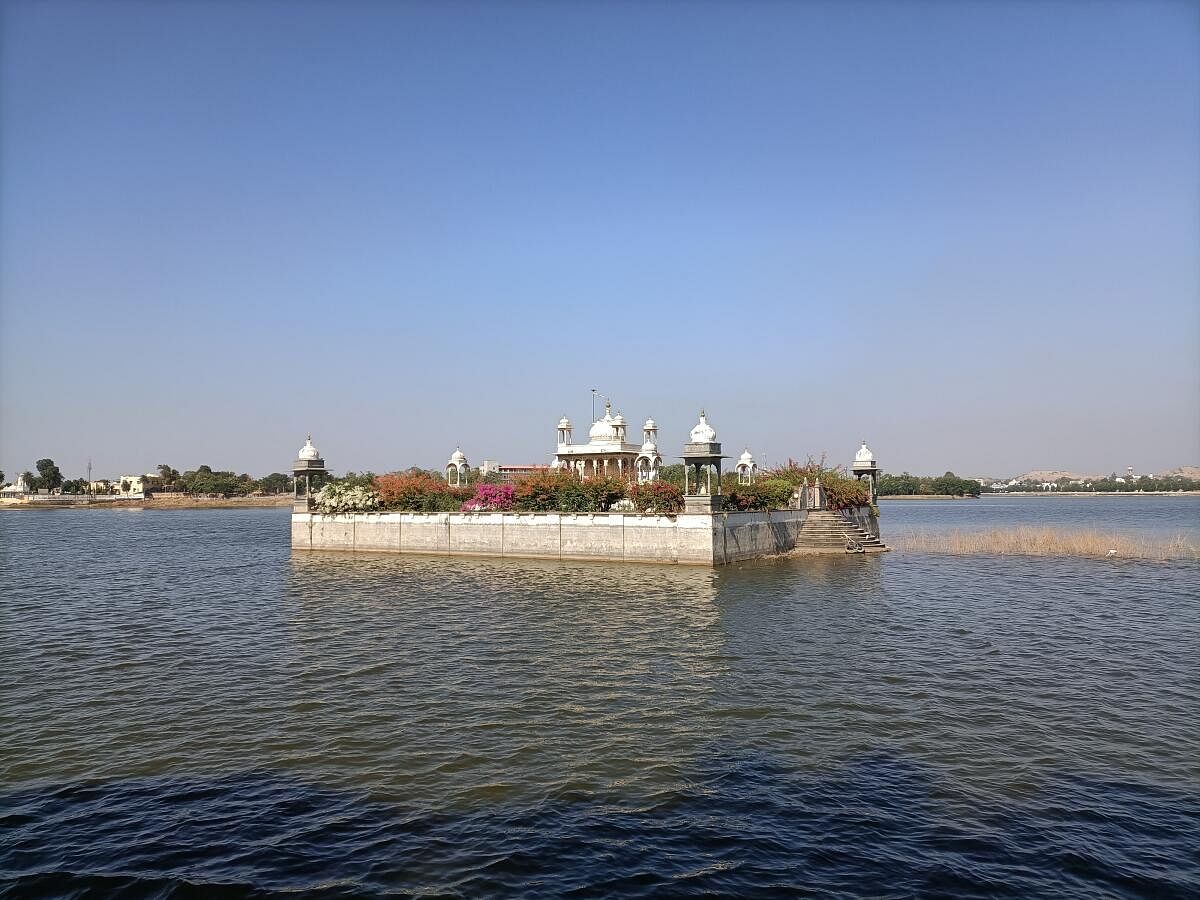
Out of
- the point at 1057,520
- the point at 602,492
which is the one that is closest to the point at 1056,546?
the point at 602,492

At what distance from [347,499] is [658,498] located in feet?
63.0

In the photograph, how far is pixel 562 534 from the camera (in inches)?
1499

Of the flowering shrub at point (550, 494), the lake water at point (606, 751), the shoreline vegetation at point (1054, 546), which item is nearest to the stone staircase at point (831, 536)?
the shoreline vegetation at point (1054, 546)

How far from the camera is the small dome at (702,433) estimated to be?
3662 centimetres

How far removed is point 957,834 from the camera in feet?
30.5

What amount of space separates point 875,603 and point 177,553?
44.1 m

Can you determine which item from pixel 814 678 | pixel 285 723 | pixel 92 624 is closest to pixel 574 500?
pixel 92 624

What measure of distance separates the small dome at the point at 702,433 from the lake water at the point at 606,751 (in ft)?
40.7

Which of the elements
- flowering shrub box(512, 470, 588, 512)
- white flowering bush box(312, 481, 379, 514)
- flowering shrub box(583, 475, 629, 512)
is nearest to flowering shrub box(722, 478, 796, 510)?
flowering shrub box(583, 475, 629, 512)

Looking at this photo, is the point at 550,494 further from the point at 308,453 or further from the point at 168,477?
the point at 168,477

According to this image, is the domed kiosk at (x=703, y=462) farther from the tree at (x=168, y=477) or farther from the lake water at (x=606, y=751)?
the tree at (x=168, y=477)

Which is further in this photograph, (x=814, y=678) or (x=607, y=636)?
(x=607, y=636)

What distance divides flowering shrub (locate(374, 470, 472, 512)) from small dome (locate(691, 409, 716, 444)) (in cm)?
1382

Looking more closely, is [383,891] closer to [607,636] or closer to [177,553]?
[607,636]
